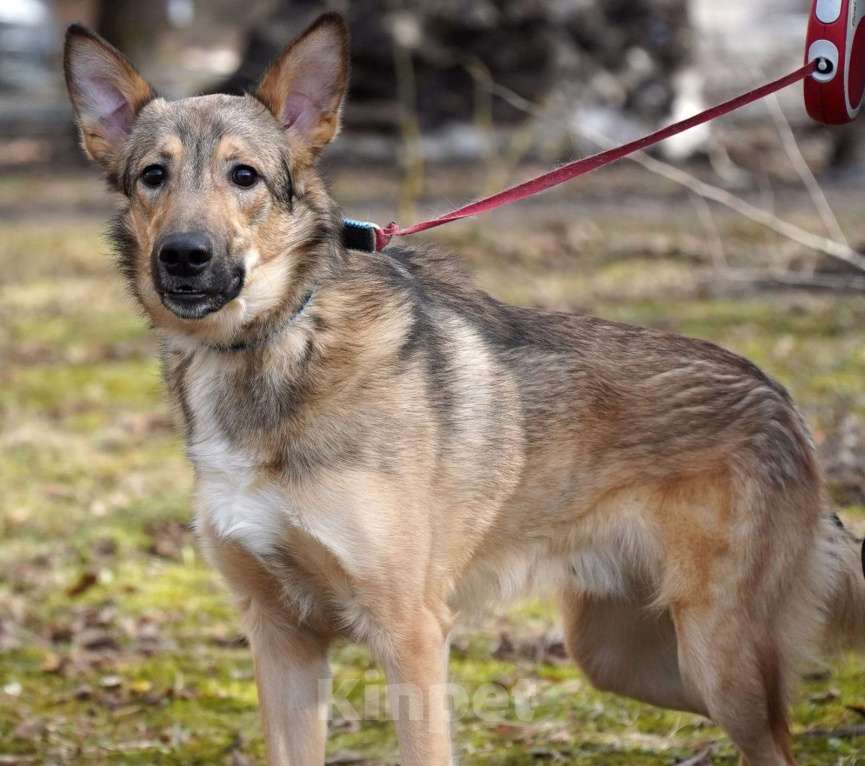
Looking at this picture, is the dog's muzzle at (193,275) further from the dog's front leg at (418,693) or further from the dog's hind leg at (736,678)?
the dog's hind leg at (736,678)

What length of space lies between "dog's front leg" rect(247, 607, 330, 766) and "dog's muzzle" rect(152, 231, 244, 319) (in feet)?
3.22

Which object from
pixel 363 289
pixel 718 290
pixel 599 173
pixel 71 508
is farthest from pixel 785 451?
pixel 599 173

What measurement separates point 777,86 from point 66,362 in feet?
22.4

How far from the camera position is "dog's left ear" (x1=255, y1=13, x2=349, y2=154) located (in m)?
4.11

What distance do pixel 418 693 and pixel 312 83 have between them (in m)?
1.81

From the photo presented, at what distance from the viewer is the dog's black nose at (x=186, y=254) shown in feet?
12.3

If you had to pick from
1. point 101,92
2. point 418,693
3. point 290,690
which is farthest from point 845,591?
point 101,92

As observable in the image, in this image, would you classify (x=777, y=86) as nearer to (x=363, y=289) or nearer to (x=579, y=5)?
(x=363, y=289)

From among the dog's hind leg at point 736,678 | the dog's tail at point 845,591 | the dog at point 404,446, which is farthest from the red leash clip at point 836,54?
the dog's hind leg at point 736,678

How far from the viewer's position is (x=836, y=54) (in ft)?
13.1

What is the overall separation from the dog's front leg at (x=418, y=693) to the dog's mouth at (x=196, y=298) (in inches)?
40.6

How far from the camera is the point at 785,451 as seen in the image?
4.28m

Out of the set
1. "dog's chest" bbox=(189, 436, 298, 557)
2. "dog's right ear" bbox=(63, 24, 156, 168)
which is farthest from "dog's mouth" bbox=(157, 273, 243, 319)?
"dog's right ear" bbox=(63, 24, 156, 168)

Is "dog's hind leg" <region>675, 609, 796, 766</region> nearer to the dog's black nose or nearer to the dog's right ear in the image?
the dog's black nose
